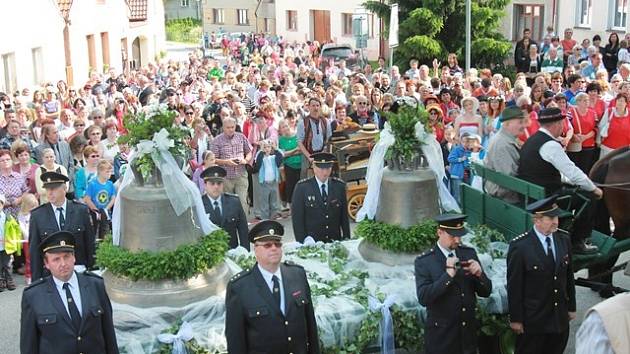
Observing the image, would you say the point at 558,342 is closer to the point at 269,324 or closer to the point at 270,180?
the point at 269,324

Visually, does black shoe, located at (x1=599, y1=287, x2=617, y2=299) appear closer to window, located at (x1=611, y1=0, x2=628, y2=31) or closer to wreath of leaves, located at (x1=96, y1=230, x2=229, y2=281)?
wreath of leaves, located at (x1=96, y1=230, x2=229, y2=281)

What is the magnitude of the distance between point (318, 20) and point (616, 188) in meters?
45.7

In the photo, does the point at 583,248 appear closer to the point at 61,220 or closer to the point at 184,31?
the point at 61,220

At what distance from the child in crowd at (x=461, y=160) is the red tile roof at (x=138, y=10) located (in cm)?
Answer: 2994

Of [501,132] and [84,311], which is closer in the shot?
[84,311]

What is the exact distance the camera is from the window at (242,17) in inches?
2648

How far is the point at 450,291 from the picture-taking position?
23.6 ft

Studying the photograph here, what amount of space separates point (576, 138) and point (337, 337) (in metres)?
7.59

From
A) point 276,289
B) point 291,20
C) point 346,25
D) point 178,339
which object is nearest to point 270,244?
point 276,289

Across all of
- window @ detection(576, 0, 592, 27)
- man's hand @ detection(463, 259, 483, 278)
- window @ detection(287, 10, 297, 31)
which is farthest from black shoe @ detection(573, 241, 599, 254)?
window @ detection(287, 10, 297, 31)

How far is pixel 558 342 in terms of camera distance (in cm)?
779

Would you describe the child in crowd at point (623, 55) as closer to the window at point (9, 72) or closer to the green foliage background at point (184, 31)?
the window at point (9, 72)

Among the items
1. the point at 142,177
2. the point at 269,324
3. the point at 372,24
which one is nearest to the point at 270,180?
the point at 142,177

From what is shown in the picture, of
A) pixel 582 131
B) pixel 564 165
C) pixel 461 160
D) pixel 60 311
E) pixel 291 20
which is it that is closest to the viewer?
pixel 60 311
